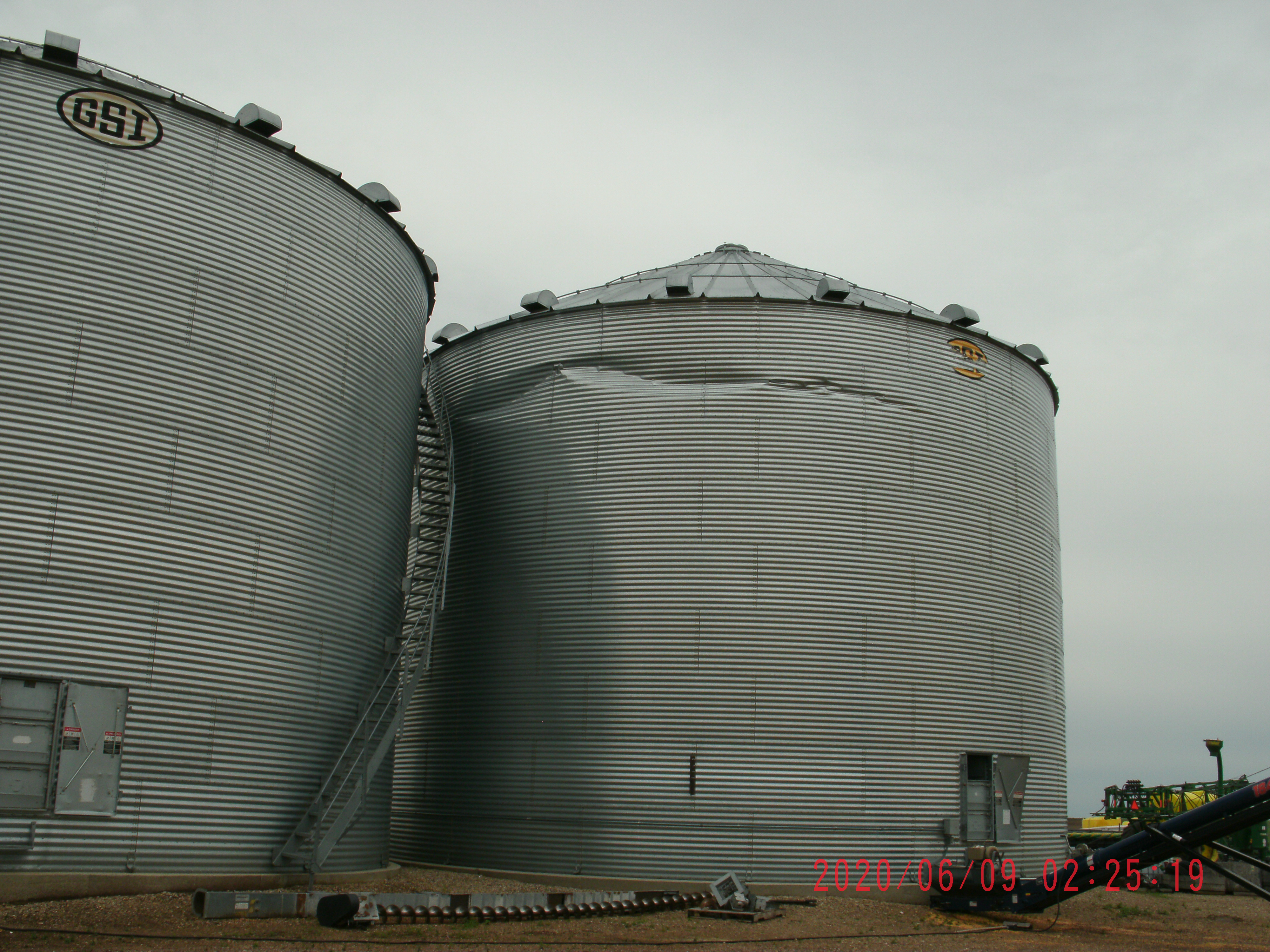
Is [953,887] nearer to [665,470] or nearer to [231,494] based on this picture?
[665,470]

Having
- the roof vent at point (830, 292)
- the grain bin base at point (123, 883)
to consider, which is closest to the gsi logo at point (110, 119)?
the grain bin base at point (123, 883)

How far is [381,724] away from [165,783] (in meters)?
5.58

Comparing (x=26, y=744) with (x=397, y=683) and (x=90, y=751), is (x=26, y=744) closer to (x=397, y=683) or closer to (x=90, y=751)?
(x=90, y=751)

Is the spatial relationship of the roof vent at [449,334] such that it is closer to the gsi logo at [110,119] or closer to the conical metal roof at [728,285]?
the conical metal roof at [728,285]

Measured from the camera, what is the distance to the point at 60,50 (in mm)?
20766

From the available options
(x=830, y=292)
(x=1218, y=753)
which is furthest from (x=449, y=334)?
(x=1218, y=753)

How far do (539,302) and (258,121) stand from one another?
8.66 meters

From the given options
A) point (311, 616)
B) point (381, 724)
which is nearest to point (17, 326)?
point (311, 616)

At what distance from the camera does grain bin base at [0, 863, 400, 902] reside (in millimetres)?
17484

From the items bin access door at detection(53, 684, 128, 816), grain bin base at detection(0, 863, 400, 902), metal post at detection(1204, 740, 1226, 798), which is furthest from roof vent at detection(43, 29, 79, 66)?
metal post at detection(1204, 740, 1226, 798)

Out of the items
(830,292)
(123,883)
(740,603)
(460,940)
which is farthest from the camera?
(830,292)

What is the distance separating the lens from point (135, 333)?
811 inches

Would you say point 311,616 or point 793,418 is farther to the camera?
point 793,418

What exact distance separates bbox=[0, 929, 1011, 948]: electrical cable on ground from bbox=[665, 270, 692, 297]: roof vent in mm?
15157
